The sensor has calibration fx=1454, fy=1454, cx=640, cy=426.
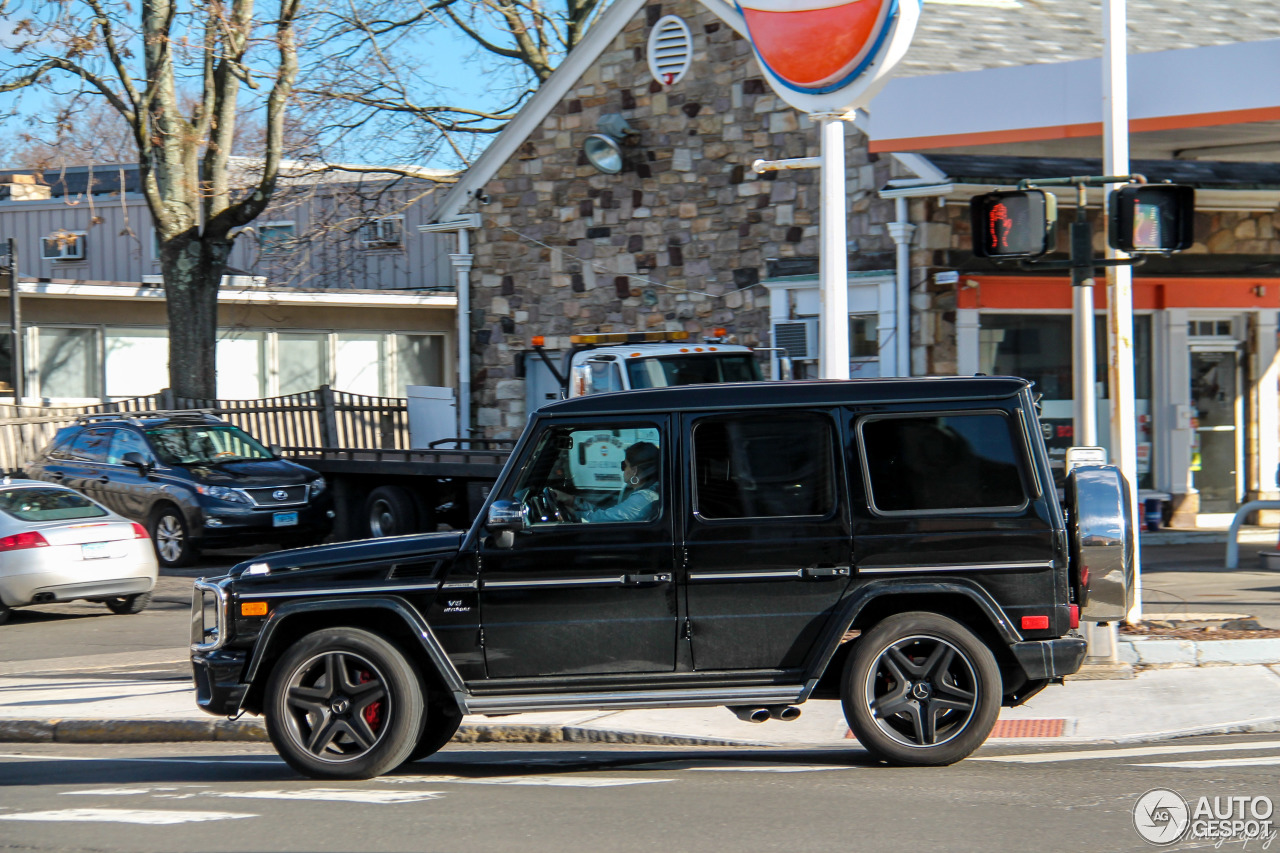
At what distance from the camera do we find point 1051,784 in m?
6.72

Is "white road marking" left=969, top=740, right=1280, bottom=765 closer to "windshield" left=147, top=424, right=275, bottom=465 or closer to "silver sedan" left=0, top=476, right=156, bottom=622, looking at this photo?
"silver sedan" left=0, top=476, right=156, bottom=622

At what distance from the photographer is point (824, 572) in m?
6.97

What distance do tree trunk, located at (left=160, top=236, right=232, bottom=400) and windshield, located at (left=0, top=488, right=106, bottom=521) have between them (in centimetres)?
635

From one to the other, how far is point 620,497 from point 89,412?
18.9 metres

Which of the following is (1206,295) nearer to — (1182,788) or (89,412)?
(1182,788)

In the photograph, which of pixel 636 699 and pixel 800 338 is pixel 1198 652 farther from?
pixel 800 338

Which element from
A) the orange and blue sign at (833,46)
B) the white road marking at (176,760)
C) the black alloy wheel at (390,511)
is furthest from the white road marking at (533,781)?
the black alloy wheel at (390,511)

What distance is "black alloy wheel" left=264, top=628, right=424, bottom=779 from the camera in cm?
707

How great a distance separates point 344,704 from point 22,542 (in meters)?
8.67

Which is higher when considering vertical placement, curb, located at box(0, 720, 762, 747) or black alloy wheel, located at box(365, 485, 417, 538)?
black alloy wheel, located at box(365, 485, 417, 538)

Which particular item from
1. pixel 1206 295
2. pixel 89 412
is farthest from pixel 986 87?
pixel 89 412

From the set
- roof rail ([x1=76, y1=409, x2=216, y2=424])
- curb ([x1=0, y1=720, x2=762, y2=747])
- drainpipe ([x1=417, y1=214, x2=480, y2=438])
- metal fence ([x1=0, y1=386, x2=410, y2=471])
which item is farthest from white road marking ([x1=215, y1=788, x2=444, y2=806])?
drainpipe ([x1=417, y1=214, x2=480, y2=438])

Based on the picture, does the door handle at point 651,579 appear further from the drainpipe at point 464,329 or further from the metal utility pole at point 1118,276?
the drainpipe at point 464,329

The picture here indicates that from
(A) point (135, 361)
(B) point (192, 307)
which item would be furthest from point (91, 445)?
(A) point (135, 361)
